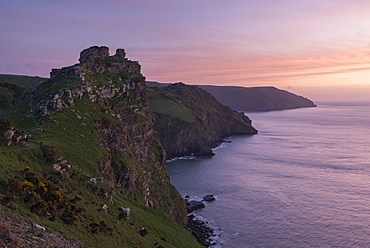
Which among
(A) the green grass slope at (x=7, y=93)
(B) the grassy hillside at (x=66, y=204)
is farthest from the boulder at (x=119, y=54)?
(B) the grassy hillside at (x=66, y=204)

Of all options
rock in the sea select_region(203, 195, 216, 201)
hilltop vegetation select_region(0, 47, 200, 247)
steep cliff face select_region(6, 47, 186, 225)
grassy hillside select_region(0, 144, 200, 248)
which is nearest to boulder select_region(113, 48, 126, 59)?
hilltop vegetation select_region(0, 47, 200, 247)

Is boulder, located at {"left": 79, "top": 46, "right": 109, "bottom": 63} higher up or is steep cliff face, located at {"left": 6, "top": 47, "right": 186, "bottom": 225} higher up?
boulder, located at {"left": 79, "top": 46, "right": 109, "bottom": 63}

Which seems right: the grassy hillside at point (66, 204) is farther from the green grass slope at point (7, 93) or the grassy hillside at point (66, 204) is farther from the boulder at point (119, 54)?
the green grass slope at point (7, 93)

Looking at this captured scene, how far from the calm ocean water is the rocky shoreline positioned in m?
2.31

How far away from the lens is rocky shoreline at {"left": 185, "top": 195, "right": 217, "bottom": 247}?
73.2m

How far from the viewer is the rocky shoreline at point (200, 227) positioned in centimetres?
7324

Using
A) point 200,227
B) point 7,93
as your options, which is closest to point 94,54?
point 7,93

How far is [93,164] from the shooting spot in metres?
52.0

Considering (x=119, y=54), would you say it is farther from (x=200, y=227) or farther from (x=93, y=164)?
(x=200, y=227)

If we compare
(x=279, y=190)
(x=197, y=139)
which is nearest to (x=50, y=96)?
(x=279, y=190)

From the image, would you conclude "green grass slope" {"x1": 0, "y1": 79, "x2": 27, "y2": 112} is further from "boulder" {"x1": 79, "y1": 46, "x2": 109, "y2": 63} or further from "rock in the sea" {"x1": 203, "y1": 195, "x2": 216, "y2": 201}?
"rock in the sea" {"x1": 203, "y1": 195, "x2": 216, "y2": 201}

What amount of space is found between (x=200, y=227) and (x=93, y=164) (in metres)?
43.4

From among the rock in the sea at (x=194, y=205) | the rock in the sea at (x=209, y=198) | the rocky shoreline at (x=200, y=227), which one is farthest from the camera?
the rock in the sea at (x=209, y=198)

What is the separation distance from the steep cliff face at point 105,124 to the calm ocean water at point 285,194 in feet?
67.3
